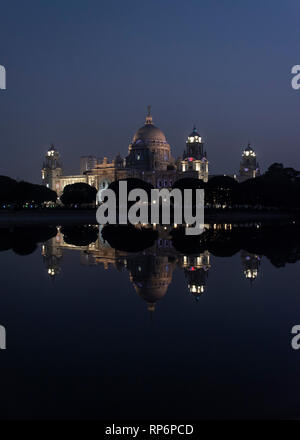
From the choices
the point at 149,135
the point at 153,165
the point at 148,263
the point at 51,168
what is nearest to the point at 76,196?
the point at 153,165

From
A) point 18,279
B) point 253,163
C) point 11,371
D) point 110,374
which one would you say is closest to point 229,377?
point 110,374

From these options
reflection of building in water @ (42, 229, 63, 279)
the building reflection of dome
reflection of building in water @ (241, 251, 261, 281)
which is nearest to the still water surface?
the building reflection of dome

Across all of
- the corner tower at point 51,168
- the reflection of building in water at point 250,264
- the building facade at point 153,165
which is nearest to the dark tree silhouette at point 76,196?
the building facade at point 153,165

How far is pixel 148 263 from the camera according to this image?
20.7 m

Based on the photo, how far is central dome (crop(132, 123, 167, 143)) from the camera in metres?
140

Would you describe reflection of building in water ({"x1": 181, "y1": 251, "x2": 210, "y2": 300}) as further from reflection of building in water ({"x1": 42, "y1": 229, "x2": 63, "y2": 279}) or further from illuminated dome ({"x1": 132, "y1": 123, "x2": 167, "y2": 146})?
illuminated dome ({"x1": 132, "y1": 123, "x2": 167, "y2": 146})

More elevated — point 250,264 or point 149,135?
point 149,135

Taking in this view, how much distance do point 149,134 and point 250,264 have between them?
401ft

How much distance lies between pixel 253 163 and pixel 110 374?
14151 cm

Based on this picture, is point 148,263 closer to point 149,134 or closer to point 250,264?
point 250,264

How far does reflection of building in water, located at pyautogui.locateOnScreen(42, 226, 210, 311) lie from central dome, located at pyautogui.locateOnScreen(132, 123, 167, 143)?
368ft

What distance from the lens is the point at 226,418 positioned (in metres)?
6.92

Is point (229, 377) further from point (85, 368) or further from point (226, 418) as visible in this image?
point (85, 368)

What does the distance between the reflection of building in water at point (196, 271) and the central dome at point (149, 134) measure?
11737cm
